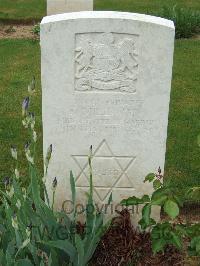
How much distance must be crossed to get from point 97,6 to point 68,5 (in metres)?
2.28

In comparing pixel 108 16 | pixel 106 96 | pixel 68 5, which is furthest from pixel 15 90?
pixel 108 16

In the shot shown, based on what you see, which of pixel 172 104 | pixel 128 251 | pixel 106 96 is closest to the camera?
pixel 106 96

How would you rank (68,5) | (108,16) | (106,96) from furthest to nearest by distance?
1. (68,5)
2. (106,96)
3. (108,16)

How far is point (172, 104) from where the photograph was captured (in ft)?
21.7

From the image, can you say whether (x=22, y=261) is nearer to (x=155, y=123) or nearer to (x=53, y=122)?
(x=53, y=122)

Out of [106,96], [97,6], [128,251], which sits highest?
[97,6]

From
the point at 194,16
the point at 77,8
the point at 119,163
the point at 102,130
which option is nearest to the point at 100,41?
the point at 102,130

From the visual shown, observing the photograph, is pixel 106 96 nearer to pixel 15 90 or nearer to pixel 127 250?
pixel 127 250

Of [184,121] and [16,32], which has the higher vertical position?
[16,32]

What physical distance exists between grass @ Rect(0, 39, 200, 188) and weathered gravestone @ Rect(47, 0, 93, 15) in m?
0.68

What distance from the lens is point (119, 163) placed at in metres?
3.75

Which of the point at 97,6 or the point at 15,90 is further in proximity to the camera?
the point at 97,6

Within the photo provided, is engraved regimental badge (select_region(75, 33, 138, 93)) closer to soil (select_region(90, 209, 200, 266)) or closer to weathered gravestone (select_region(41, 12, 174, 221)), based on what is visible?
weathered gravestone (select_region(41, 12, 174, 221))

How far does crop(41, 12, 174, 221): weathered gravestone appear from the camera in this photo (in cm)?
335
